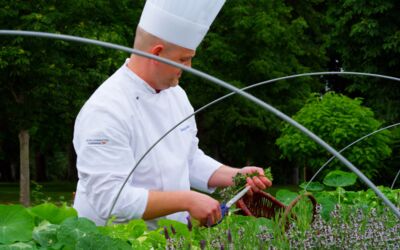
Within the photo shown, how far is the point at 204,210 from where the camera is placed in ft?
7.62

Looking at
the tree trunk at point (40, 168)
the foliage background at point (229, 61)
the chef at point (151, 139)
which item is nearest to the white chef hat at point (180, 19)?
the chef at point (151, 139)

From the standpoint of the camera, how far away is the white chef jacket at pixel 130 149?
2.48 meters

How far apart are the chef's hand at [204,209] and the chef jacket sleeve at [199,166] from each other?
26.6 inches

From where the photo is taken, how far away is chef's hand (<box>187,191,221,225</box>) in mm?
2318

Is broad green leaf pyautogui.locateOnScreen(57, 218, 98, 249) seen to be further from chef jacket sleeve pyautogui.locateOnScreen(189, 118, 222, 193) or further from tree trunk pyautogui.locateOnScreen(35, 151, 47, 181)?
tree trunk pyautogui.locateOnScreen(35, 151, 47, 181)

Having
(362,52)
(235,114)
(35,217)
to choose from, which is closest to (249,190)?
(35,217)

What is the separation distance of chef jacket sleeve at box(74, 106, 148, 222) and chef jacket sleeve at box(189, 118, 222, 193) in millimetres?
536

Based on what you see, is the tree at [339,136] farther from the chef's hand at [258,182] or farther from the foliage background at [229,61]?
the chef's hand at [258,182]

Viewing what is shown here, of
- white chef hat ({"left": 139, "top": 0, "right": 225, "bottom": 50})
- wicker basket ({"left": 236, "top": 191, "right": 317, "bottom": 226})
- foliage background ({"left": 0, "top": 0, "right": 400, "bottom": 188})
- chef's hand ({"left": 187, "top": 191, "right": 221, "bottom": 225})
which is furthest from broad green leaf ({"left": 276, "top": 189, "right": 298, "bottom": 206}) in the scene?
foliage background ({"left": 0, "top": 0, "right": 400, "bottom": 188})

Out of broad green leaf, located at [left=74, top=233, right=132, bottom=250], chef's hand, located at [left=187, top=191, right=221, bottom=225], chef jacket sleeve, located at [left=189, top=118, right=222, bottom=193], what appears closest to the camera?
broad green leaf, located at [left=74, top=233, right=132, bottom=250]

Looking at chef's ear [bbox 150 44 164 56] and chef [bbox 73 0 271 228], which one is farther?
chef's ear [bbox 150 44 164 56]

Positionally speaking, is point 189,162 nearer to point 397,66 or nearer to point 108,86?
point 108,86

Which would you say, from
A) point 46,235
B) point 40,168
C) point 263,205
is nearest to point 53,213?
point 46,235

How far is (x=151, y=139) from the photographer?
8.91 feet
